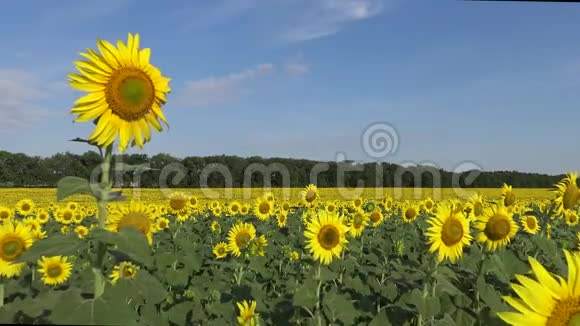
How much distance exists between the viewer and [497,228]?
6.15m

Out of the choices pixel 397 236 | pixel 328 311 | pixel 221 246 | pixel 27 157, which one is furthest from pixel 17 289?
pixel 27 157

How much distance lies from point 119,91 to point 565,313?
2291mm

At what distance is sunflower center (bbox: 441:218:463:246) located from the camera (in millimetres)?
5574

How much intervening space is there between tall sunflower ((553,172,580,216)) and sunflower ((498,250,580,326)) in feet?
A: 19.8

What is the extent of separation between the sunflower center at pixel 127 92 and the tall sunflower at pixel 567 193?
6406mm

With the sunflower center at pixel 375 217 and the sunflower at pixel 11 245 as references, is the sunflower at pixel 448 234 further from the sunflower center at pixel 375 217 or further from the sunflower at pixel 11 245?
the sunflower center at pixel 375 217

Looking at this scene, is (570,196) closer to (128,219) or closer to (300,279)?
(300,279)

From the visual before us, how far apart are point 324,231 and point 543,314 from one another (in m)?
4.29

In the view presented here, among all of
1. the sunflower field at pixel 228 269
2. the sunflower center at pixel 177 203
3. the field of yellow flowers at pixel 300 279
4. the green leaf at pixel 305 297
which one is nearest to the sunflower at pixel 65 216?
the sunflower field at pixel 228 269

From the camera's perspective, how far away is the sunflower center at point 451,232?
5574 mm

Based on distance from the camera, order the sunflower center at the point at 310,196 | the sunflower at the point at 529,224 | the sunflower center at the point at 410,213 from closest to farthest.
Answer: the sunflower at the point at 529,224
the sunflower center at the point at 310,196
the sunflower center at the point at 410,213

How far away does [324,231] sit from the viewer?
6027 mm

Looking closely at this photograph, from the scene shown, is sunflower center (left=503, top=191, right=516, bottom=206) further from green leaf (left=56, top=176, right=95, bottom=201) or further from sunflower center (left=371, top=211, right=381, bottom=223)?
green leaf (left=56, top=176, right=95, bottom=201)

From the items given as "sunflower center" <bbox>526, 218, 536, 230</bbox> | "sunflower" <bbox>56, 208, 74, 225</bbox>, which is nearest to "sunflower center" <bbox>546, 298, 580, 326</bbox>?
"sunflower center" <bbox>526, 218, 536, 230</bbox>
